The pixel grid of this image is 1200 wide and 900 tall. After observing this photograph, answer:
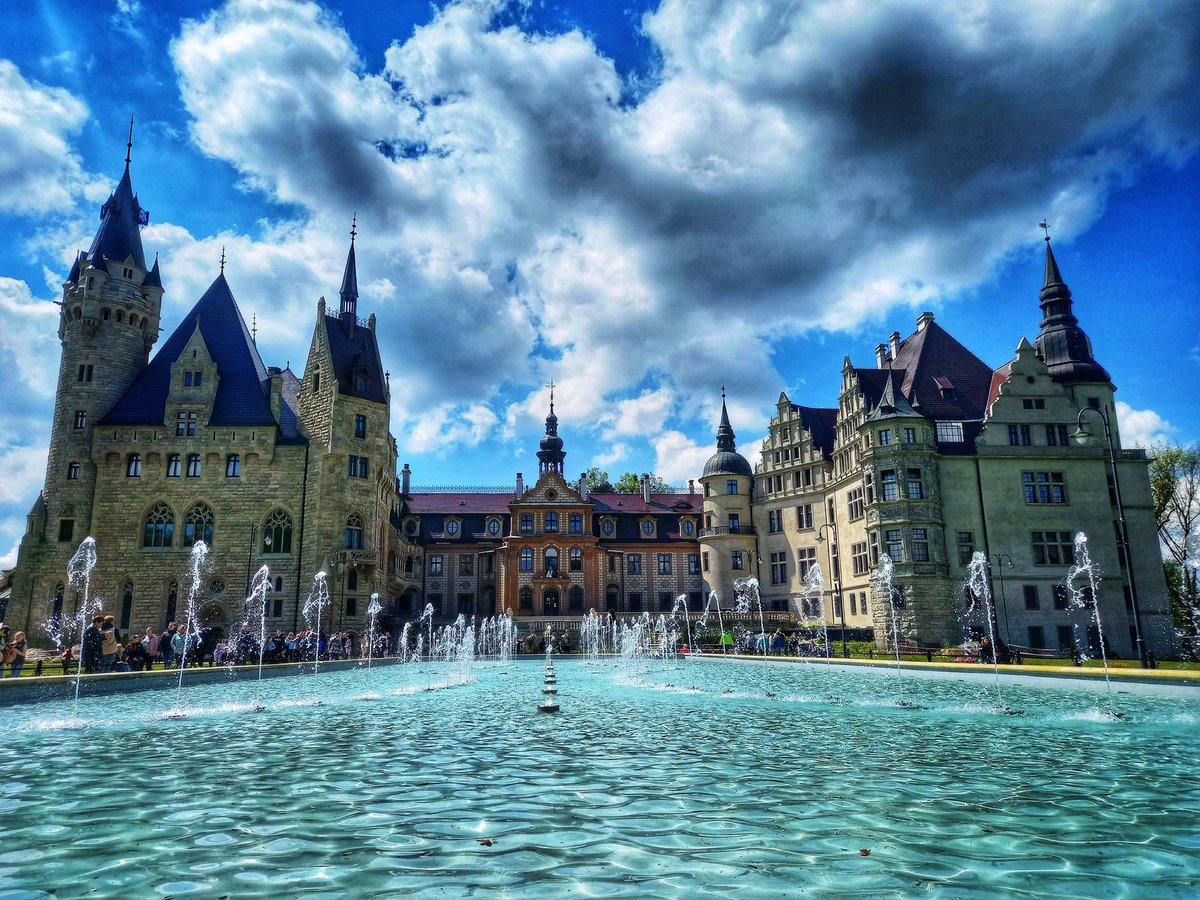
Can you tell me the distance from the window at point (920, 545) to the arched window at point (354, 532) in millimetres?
36388

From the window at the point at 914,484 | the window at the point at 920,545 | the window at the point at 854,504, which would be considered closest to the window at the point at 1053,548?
the window at the point at 920,545

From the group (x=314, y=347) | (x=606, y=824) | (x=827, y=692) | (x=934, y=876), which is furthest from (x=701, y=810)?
(x=314, y=347)

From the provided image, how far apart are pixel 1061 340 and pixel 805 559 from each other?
75.1 ft

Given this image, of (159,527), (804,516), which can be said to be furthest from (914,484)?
(159,527)

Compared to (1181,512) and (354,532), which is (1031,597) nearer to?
(1181,512)

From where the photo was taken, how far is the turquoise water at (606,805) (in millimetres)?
5301

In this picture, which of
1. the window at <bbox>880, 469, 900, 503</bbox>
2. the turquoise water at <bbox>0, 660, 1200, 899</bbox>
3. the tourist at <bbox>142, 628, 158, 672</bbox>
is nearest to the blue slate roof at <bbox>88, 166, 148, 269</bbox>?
the tourist at <bbox>142, 628, 158, 672</bbox>

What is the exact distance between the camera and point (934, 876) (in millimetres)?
5316

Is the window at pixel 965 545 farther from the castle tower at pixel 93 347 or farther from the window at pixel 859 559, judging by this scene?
the castle tower at pixel 93 347

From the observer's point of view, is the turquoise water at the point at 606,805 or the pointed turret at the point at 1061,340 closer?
the turquoise water at the point at 606,805

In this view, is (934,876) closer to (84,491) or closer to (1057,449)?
(1057,449)

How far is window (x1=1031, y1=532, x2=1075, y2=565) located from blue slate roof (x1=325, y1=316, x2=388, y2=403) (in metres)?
45.4

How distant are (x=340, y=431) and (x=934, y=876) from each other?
52107 millimetres

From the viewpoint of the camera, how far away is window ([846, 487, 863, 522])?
50.4 meters
